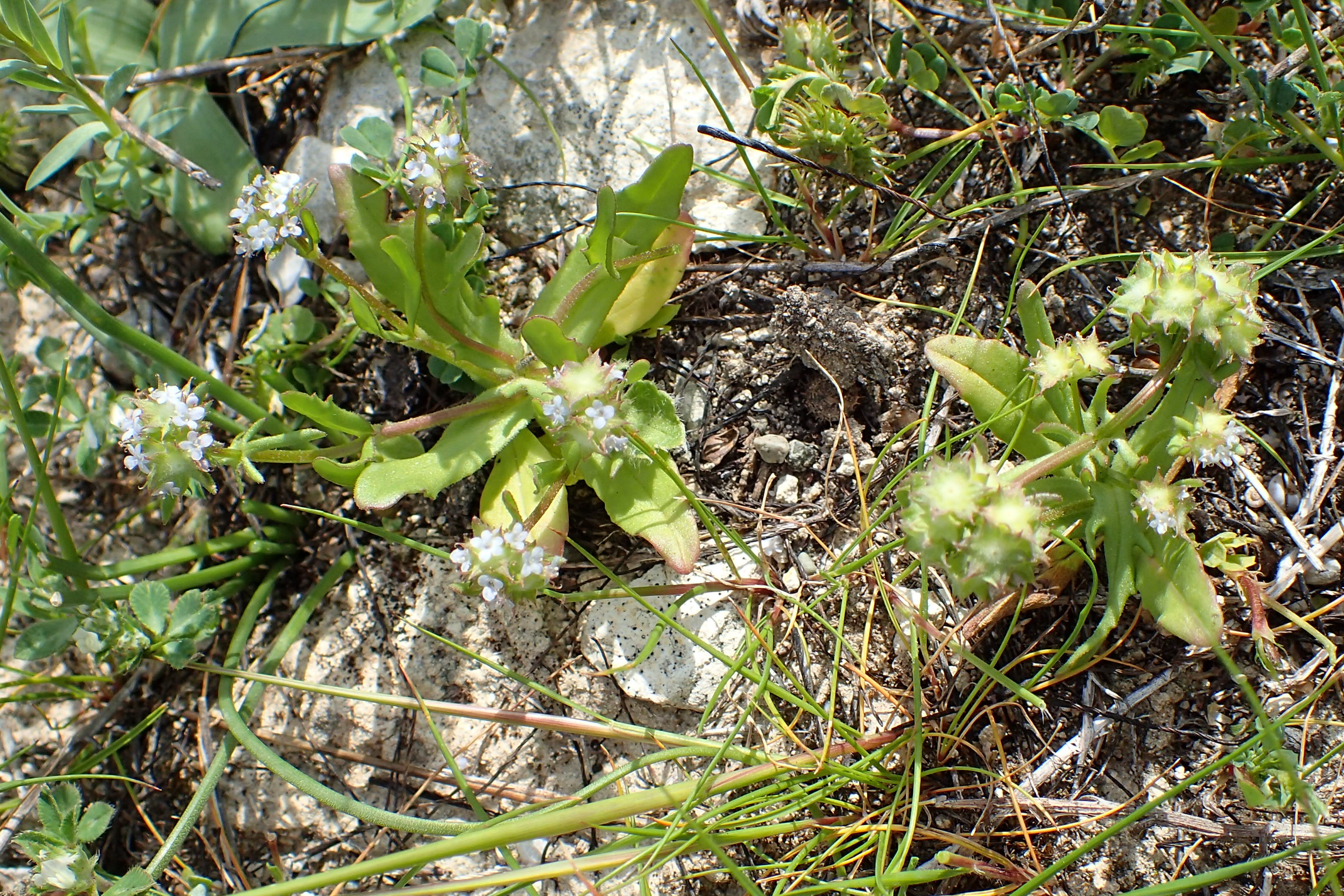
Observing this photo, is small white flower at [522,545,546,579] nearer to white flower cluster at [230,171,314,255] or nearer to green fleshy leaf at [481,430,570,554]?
green fleshy leaf at [481,430,570,554]

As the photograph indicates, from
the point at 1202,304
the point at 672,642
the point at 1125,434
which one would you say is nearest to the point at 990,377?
the point at 1125,434

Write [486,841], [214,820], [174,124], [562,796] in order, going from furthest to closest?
[174,124] → [214,820] → [562,796] → [486,841]

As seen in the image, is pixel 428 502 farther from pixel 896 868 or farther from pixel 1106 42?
pixel 1106 42

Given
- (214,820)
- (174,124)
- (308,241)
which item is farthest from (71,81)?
(214,820)

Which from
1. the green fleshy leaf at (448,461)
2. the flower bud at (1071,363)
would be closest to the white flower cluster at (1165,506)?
the flower bud at (1071,363)

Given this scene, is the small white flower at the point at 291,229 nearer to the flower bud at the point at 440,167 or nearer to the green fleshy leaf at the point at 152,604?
the flower bud at the point at 440,167
